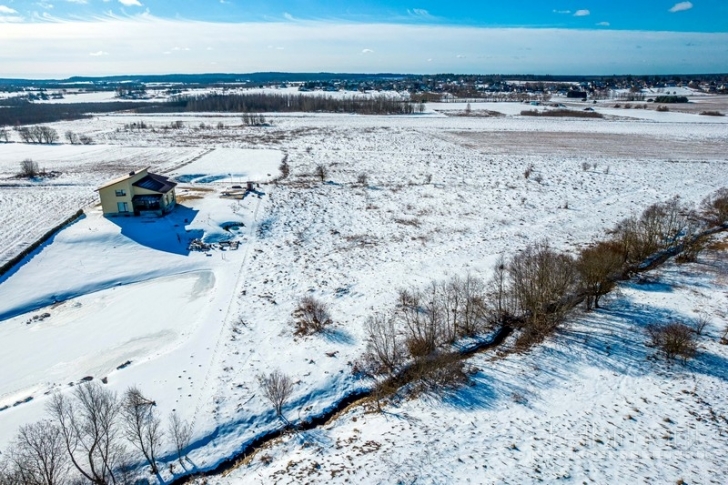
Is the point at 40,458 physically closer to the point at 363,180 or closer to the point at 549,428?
the point at 549,428

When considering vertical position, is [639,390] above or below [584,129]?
below

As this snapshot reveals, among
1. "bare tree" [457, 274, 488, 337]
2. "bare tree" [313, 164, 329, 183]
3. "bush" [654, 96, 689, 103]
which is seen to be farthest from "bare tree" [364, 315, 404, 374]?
"bush" [654, 96, 689, 103]

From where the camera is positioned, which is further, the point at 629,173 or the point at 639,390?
the point at 629,173

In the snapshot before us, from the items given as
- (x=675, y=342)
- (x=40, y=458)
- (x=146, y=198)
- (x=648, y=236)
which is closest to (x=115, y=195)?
(x=146, y=198)

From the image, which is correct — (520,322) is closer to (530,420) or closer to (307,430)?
(530,420)

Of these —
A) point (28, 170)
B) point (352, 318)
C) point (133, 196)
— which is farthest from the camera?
point (28, 170)

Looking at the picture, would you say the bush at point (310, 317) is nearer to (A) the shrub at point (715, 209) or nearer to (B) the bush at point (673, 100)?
Answer: (A) the shrub at point (715, 209)

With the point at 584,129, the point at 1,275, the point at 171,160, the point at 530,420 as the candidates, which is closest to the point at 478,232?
the point at 530,420
